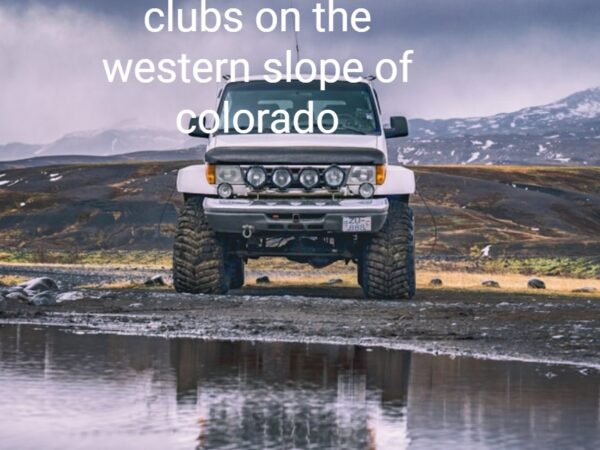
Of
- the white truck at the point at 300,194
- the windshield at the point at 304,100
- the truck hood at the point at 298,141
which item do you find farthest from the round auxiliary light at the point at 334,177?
the windshield at the point at 304,100

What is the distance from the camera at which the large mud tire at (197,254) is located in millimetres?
22797

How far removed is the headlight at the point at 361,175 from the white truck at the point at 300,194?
2 centimetres

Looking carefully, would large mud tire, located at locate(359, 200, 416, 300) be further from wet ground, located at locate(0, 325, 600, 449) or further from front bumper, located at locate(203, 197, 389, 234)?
wet ground, located at locate(0, 325, 600, 449)

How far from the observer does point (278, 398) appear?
36.4ft

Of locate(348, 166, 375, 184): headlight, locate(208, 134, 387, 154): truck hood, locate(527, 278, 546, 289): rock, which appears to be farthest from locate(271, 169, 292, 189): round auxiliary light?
locate(527, 278, 546, 289): rock

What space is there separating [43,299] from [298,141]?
4923mm

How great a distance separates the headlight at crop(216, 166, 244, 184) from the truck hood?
0.39 m

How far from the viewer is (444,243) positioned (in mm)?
70438

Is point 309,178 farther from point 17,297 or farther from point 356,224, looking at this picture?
point 17,297

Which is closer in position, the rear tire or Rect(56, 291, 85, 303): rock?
Rect(56, 291, 85, 303): rock

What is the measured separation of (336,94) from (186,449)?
15.6 meters

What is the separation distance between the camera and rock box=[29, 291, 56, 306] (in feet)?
72.4

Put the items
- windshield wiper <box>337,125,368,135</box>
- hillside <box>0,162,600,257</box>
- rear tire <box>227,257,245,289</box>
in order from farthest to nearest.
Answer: hillside <box>0,162,600,257</box> < rear tire <box>227,257,245,289</box> < windshield wiper <box>337,125,368,135</box>

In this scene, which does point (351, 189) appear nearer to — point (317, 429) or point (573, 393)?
point (573, 393)
